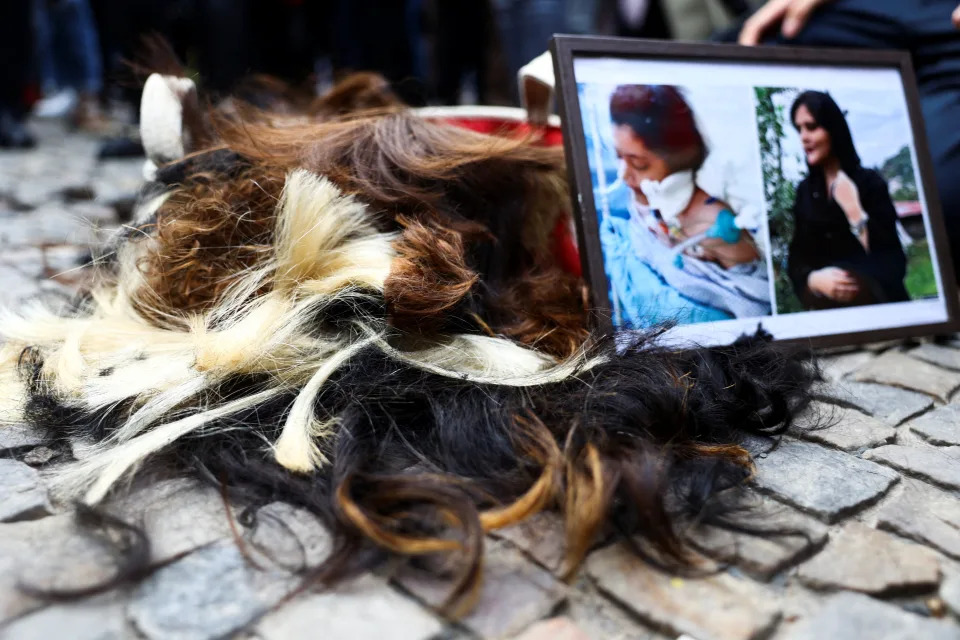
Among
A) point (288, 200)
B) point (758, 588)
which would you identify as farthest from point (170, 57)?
point (758, 588)

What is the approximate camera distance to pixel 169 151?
156 cm

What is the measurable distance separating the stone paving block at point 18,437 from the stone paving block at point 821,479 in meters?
1.09

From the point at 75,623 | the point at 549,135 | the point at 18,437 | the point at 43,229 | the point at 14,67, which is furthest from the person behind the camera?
the point at 14,67

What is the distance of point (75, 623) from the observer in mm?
782

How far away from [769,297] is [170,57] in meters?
1.48

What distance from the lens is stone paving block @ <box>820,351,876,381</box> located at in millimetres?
1485

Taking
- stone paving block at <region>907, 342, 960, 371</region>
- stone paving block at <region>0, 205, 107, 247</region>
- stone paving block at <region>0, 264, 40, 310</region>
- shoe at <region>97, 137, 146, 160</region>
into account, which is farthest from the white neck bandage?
shoe at <region>97, 137, 146, 160</region>

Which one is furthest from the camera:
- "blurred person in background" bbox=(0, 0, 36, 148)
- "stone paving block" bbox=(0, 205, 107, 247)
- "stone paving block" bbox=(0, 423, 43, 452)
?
"blurred person in background" bbox=(0, 0, 36, 148)

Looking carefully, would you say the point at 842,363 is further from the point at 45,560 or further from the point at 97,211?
the point at 97,211

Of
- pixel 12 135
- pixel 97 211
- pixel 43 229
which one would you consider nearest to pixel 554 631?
pixel 43 229

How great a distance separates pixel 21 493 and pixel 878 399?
1.42m

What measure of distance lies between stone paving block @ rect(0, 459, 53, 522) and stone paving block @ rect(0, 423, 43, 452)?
0.12 feet

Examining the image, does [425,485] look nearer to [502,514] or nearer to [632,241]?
[502,514]

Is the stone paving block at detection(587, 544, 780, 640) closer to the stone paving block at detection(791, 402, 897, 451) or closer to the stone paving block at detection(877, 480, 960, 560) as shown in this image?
the stone paving block at detection(877, 480, 960, 560)
